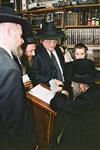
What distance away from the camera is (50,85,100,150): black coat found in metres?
2.31

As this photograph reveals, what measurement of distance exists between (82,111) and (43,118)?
487mm

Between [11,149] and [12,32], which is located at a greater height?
[12,32]

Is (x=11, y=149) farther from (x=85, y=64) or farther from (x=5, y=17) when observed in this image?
(x=85, y=64)

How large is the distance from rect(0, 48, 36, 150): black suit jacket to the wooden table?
85 cm

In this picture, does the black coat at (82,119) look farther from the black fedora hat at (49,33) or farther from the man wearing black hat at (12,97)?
the black fedora hat at (49,33)

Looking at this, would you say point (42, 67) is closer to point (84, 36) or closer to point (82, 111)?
point (82, 111)

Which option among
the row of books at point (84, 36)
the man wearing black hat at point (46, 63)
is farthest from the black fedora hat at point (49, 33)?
the row of books at point (84, 36)

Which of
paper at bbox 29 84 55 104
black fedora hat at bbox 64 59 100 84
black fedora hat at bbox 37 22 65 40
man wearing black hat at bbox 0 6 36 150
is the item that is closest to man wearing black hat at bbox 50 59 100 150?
black fedora hat at bbox 64 59 100 84

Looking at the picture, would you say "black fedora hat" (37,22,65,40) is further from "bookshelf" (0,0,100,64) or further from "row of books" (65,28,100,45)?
"row of books" (65,28,100,45)

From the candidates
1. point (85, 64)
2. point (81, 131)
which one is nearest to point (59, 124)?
point (81, 131)

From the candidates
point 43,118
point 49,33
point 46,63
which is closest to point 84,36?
point 49,33

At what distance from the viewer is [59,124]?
2.79m

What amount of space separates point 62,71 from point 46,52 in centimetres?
35

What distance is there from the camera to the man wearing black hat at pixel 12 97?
163 cm
